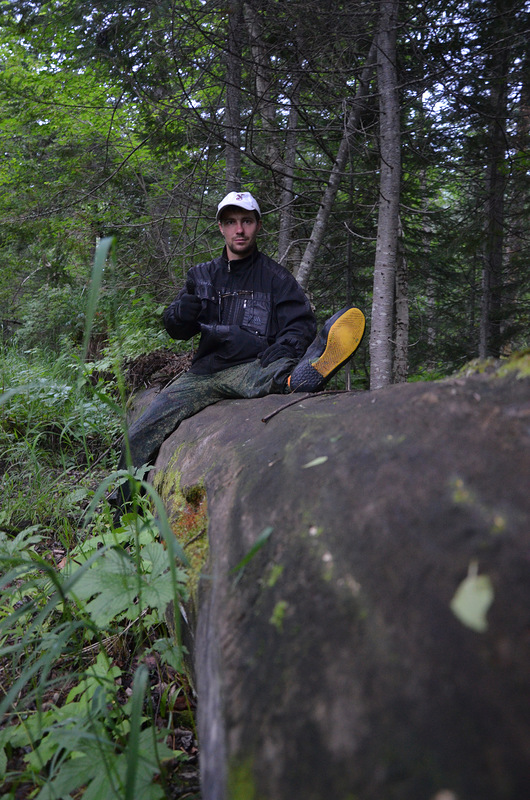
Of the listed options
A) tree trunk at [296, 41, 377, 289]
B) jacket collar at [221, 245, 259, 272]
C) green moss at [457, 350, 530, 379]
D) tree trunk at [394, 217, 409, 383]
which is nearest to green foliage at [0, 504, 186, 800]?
green moss at [457, 350, 530, 379]

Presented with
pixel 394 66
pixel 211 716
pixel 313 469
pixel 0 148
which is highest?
pixel 0 148

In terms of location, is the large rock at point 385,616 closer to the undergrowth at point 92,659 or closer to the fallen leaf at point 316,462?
the fallen leaf at point 316,462

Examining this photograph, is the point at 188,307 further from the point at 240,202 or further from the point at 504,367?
the point at 504,367

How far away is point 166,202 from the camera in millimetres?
7547

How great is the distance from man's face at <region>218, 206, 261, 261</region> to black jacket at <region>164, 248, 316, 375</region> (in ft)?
0.43

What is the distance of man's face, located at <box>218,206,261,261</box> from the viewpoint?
4.60 meters

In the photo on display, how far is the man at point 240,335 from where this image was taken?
3.33 m

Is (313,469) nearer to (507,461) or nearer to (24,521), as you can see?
(507,461)

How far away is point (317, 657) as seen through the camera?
872 millimetres

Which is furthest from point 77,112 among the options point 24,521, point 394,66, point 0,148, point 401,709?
point 401,709

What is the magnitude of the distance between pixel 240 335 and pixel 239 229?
113cm

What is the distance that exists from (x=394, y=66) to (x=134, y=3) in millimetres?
3243

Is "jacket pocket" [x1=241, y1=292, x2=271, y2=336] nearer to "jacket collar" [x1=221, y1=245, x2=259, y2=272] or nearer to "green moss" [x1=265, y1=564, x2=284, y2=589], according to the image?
"jacket collar" [x1=221, y1=245, x2=259, y2=272]

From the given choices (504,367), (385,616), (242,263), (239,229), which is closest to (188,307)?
(242,263)
